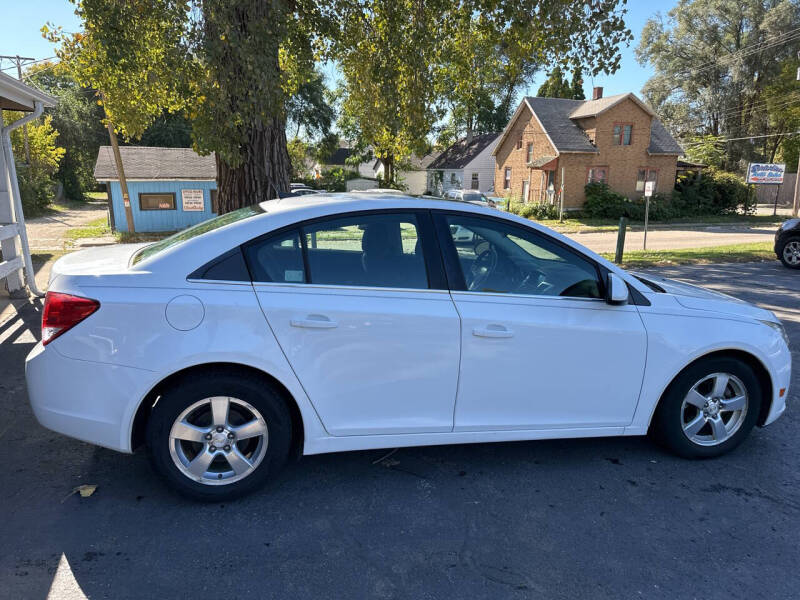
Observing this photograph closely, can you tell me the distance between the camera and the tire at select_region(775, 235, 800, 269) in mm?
12102

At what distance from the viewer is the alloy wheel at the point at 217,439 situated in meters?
3.03

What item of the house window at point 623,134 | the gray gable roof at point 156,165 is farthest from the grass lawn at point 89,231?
the house window at point 623,134

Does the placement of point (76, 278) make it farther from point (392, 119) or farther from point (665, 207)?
point (665, 207)

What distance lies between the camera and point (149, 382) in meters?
2.93

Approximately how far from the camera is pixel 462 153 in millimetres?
49125

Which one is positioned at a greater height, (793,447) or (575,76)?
(575,76)

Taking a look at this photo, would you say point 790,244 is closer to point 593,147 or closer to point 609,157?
point 593,147

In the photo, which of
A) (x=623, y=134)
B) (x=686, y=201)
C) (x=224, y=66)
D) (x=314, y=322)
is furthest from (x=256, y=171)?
(x=686, y=201)

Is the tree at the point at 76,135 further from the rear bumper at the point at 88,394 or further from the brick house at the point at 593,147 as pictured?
the rear bumper at the point at 88,394

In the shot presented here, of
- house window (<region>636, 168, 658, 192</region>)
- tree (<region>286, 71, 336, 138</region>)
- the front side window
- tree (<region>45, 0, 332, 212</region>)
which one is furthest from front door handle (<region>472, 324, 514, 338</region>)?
tree (<region>286, 71, 336, 138</region>)

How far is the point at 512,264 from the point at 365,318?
1.06 metres

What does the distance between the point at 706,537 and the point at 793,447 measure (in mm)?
1586

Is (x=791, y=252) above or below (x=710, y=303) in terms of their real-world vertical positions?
below

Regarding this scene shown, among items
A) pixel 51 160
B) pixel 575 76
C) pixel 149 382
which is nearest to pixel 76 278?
pixel 149 382
